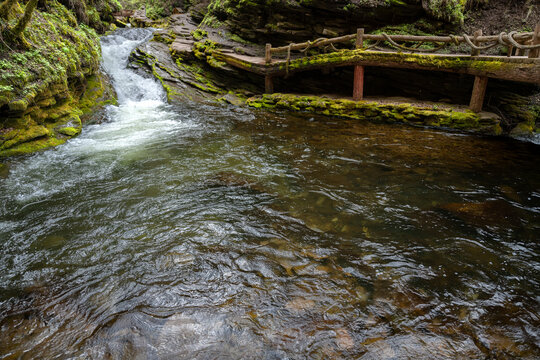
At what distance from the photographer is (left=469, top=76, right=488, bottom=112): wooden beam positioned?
345 inches

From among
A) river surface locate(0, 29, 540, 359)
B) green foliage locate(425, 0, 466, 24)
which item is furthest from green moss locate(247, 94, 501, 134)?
green foliage locate(425, 0, 466, 24)

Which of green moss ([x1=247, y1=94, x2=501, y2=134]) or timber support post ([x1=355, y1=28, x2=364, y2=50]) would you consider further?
timber support post ([x1=355, y1=28, x2=364, y2=50])

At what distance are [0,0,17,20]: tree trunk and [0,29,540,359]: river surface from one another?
4.21 metres

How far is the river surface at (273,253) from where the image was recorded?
2945mm

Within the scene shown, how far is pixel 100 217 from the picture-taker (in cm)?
494

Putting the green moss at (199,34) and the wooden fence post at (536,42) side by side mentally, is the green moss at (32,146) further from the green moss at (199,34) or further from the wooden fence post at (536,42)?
the wooden fence post at (536,42)

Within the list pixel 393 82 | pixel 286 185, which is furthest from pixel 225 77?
pixel 286 185

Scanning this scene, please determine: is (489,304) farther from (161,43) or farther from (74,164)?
(161,43)

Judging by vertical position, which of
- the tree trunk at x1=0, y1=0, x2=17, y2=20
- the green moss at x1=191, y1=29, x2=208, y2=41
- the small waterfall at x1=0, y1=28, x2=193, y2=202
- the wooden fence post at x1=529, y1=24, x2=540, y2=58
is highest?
the tree trunk at x1=0, y1=0, x2=17, y2=20

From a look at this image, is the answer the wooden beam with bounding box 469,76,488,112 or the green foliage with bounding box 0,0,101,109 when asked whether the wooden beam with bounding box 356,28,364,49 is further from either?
the green foliage with bounding box 0,0,101,109

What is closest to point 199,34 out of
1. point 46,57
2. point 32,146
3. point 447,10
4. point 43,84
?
point 46,57

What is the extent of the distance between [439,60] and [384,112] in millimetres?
2176

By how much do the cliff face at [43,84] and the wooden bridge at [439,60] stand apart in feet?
21.5

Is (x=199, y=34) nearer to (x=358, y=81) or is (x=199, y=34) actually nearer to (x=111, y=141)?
(x=358, y=81)
